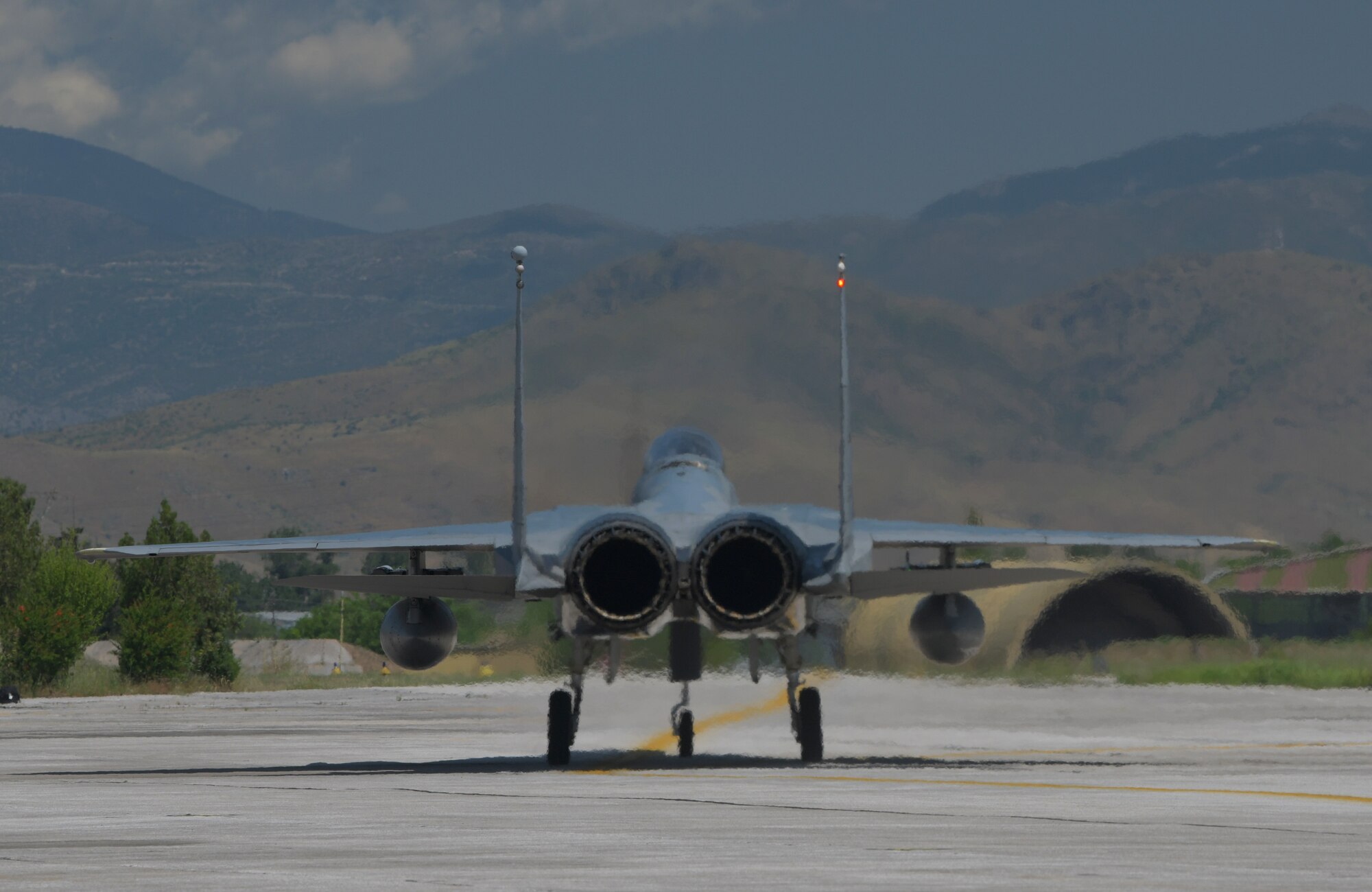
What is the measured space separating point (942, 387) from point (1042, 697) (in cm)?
5049

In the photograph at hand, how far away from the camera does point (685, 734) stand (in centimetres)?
2775

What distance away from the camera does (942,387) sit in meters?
98.7

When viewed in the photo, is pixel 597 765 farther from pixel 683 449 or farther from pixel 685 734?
pixel 683 449

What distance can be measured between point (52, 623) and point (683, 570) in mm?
46658

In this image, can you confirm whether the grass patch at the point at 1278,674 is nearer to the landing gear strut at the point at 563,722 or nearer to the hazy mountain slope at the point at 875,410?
the hazy mountain slope at the point at 875,410

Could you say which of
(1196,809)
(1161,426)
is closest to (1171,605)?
(1196,809)

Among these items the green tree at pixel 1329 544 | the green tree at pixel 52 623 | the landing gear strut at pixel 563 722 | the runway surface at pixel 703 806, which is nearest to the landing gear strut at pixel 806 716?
the runway surface at pixel 703 806

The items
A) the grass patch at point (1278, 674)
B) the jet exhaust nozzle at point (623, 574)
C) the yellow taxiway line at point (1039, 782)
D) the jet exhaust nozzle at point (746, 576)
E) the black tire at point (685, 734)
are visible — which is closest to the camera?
the yellow taxiway line at point (1039, 782)

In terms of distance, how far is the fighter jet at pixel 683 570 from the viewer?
2319 cm

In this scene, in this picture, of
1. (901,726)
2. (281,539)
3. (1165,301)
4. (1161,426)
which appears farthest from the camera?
(1165,301)

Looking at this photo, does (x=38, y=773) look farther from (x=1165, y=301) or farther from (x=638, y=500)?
(x=1165, y=301)

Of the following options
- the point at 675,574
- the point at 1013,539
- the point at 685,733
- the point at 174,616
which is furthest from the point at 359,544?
the point at 174,616

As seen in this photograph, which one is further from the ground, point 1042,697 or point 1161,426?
point 1161,426

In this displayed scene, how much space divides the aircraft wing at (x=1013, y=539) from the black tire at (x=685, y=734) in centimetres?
368
